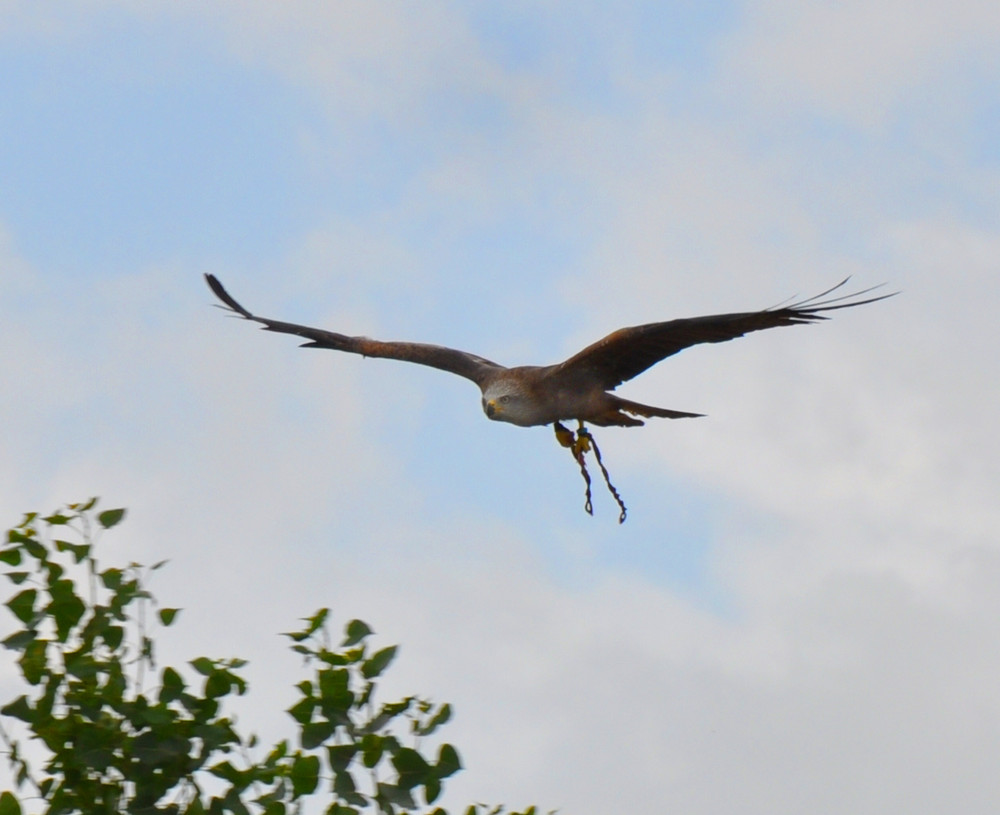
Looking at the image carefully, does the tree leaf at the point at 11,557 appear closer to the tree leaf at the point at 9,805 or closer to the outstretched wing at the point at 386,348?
the tree leaf at the point at 9,805

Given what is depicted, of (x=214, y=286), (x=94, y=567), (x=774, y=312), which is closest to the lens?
(x=94, y=567)

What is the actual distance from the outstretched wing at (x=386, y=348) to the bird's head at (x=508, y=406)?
22.2 inches

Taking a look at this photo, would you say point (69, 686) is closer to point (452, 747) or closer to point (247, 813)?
point (247, 813)

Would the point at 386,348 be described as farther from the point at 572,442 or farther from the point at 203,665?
the point at 203,665

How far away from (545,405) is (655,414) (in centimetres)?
71

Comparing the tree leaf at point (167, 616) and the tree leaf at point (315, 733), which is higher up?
the tree leaf at point (167, 616)

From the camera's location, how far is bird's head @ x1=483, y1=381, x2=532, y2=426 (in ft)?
31.9

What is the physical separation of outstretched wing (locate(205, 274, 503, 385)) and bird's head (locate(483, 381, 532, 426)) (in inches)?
22.2

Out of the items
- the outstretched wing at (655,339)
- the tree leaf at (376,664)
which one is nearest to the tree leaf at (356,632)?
the tree leaf at (376,664)

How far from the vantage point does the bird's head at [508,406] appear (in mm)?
9734

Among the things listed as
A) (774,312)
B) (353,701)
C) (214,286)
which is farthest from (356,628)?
(214,286)

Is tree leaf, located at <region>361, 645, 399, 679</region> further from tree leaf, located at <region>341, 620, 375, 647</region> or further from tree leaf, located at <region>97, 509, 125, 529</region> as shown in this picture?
tree leaf, located at <region>97, 509, 125, 529</region>

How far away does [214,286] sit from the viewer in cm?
1163

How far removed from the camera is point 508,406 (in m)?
9.77
